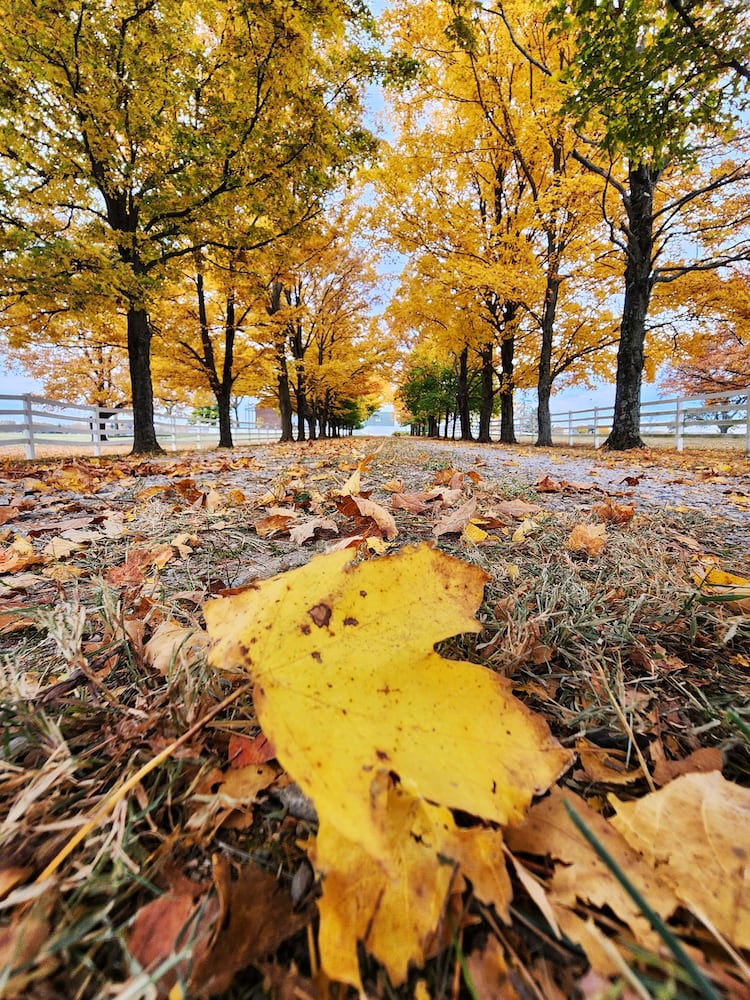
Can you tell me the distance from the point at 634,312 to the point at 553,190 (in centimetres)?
286

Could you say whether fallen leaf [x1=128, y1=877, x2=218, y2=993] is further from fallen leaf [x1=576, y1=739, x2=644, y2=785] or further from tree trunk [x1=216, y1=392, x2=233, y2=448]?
tree trunk [x1=216, y1=392, x2=233, y2=448]

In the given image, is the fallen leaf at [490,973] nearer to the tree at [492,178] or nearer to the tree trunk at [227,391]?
the tree at [492,178]

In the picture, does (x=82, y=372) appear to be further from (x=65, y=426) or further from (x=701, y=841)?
(x=701, y=841)

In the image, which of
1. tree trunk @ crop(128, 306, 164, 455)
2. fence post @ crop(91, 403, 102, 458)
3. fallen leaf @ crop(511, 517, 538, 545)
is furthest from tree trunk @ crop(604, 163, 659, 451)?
fence post @ crop(91, 403, 102, 458)

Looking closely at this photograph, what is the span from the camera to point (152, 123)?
5.87 m

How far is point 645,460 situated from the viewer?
17.2 ft

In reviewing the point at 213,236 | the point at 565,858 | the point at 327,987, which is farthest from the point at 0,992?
the point at 213,236

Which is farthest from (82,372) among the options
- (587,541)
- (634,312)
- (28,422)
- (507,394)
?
(587,541)

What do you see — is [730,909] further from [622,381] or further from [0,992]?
[622,381]

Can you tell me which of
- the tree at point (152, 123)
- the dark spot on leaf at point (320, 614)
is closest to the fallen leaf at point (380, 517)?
the dark spot on leaf at point (320, 614)

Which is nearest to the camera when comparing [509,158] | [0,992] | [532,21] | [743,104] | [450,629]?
[0,992]

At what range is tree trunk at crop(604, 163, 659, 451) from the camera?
6.99 meters

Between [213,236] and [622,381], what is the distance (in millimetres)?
7079

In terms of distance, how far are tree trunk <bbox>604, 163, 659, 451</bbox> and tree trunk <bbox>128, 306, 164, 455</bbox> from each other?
8.21 meters
